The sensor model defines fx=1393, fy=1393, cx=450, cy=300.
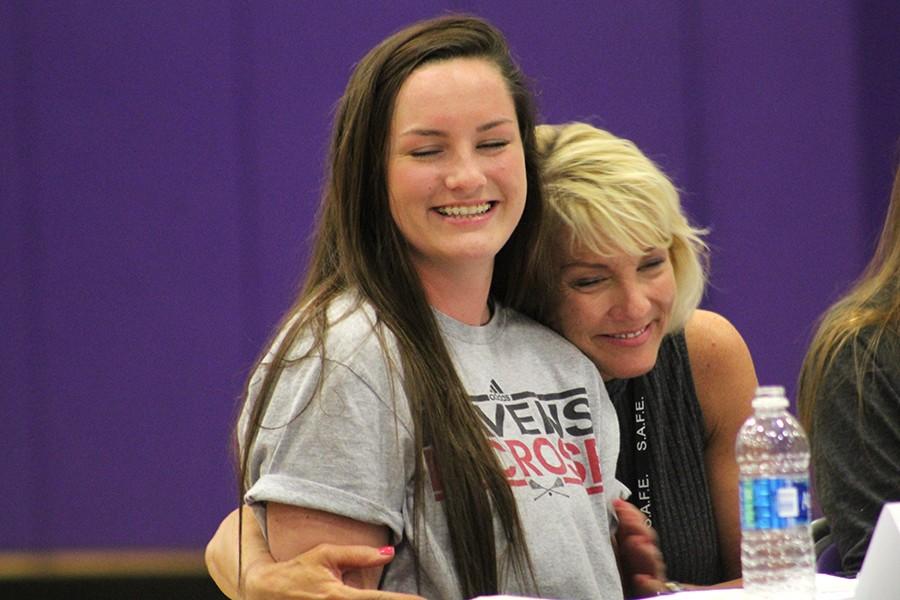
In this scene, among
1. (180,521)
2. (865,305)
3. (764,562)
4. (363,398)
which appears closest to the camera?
(764,562)

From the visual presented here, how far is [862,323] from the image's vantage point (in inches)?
82.4

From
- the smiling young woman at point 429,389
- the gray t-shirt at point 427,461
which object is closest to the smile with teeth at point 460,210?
the smiling young woman at point 429,389

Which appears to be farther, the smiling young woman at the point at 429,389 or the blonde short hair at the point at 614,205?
the blonde short hair at the point at 614,205

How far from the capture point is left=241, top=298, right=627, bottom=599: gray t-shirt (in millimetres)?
1636

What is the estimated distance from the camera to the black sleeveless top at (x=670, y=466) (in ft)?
7.13

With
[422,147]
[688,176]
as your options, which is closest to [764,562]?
[422,147]

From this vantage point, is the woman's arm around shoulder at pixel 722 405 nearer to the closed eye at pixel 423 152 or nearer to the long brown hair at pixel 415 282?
the long brown hair at pixel 415 282

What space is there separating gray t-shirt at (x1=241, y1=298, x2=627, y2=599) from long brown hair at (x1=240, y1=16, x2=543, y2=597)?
2cm

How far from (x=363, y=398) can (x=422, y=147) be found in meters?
0.34

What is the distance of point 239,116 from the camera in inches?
165

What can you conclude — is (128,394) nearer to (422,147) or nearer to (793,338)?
(793,338)

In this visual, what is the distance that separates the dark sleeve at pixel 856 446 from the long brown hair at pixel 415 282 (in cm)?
49

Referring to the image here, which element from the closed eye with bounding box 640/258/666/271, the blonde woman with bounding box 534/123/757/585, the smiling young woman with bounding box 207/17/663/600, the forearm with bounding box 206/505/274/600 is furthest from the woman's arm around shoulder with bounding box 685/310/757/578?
the forearm with bounding box 206/505/274/600

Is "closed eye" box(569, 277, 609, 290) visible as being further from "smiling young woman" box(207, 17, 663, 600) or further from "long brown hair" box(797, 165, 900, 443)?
"long brown hair" box(797, 165, 900, 443)
